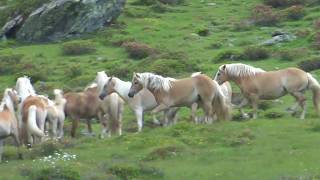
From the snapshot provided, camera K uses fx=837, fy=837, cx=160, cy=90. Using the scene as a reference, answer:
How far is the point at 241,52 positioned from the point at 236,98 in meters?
9.49

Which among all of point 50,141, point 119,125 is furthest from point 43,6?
point 50,141

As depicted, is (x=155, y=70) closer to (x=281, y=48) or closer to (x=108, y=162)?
(x=281, y=48)

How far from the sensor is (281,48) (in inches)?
1617

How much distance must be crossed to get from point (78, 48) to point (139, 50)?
3628 millimetres

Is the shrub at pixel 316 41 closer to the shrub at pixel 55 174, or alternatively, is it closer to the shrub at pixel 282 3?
the shrub at pixel 282 3

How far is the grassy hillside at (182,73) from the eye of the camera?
19.3 m

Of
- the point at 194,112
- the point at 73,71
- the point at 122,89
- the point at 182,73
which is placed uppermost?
the point at 122,89

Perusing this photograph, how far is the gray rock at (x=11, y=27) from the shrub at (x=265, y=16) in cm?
1457

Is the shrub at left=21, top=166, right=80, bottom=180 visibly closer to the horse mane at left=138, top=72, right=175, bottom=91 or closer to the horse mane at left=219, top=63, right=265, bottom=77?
the horse mane at left=138, top=72, right=175, bottom=91

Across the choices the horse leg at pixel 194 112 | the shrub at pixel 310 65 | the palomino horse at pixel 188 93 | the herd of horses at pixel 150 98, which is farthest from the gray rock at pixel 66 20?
the palomino horse at pixel 188 93

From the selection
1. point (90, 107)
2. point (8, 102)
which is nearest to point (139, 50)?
point (90, 107)

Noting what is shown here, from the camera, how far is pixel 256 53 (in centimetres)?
3950

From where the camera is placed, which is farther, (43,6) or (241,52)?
(43,6)

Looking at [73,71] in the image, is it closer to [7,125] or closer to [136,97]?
[136,97]
